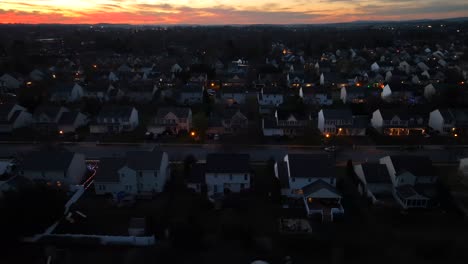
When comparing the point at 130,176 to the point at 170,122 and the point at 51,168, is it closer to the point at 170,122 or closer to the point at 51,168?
the point at 51,168

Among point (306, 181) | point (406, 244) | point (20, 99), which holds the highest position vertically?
point (20, 99)

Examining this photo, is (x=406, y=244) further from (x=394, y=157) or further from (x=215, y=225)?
(x=215, y=225)

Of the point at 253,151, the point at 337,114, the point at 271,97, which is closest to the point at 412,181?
the point at 253,151

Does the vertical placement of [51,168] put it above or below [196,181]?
above

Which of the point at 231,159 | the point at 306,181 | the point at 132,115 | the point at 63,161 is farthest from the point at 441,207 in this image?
the point at 132,115

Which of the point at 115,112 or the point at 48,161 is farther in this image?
the point at 115,112

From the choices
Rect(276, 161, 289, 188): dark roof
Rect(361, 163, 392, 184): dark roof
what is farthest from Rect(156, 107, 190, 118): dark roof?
Rect(361, 163, 392, 184): dark roof

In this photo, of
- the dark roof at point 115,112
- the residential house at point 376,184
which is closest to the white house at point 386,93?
the residential house at point 376,184
